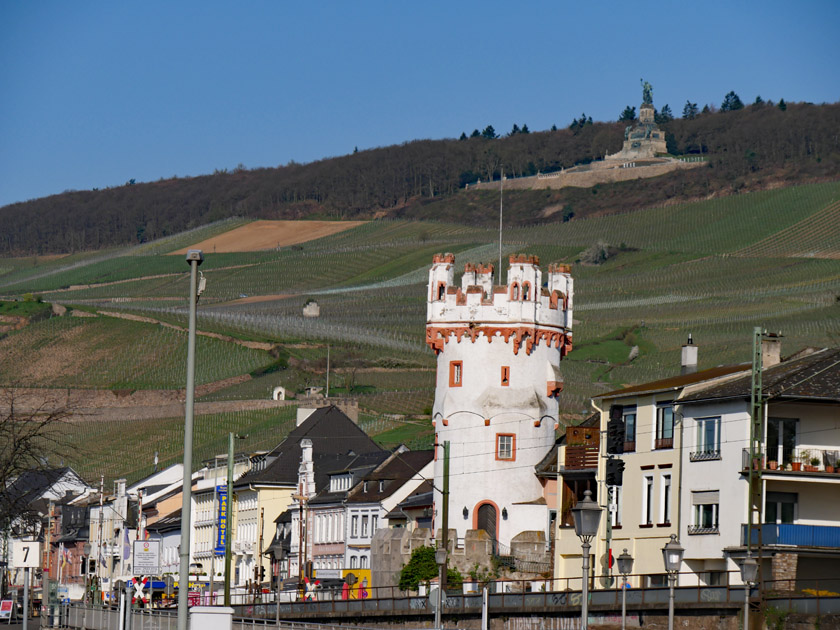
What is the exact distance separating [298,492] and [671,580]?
210 feet

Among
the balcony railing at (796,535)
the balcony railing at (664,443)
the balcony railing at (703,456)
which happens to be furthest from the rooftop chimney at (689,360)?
the balcony railing at (796,535)

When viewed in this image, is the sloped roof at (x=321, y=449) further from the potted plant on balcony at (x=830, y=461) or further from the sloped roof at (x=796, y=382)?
the potted plant on balcony at (x=830, y=461)

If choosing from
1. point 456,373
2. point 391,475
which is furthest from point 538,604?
point 391,475

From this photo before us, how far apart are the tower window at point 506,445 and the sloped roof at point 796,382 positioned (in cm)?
1727

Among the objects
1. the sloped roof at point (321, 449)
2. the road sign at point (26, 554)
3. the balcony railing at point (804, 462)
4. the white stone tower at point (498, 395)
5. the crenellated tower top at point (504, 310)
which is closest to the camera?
the road sign at point (26, 554)

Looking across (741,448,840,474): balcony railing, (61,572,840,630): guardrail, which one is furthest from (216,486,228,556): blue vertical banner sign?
(741,448,840,474): balcony railing

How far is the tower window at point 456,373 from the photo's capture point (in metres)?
76.7

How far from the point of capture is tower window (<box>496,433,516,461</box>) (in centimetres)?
7569

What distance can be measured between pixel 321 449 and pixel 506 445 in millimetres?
39480

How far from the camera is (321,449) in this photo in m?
114

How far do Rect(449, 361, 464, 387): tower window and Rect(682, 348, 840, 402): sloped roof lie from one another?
61.5 feet

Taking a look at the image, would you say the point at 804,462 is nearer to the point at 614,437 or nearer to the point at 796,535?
A: the point at 796,535

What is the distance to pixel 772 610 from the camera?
45.8 m

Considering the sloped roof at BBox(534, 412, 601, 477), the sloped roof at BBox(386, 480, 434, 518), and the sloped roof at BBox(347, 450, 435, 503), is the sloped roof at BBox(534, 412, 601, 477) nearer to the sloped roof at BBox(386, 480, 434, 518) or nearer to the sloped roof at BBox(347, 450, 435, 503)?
the sloped roof at BBox(386, 480, 434, 518)
